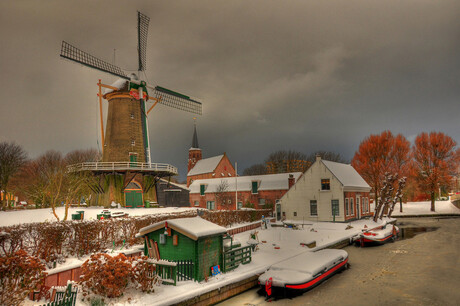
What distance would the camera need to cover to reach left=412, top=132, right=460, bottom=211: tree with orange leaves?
4531 cm

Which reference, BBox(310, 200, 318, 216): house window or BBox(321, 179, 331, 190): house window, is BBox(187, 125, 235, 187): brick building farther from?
BBox(321, 179, 331, 190): house window

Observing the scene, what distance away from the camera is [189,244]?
39.1 feet

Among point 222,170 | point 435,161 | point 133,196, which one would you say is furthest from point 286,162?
point 133,196

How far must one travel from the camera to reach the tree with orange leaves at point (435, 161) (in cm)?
4531

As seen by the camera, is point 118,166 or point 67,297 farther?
point 118,166

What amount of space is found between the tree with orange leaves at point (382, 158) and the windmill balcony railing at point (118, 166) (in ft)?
106

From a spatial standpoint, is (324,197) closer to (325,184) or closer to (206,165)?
(325,184)

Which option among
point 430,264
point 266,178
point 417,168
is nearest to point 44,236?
point 430,264

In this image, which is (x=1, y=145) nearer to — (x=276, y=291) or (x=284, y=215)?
(x=284, y=215)

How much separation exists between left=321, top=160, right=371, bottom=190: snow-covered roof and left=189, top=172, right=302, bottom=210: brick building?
7270mm

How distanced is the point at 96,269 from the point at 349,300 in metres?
9.05

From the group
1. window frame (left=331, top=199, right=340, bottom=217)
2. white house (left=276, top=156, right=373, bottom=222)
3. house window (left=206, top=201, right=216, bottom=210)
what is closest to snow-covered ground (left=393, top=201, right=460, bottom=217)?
white house (left=276, top=156, right=373, bottom=222)

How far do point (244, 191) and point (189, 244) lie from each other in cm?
3647

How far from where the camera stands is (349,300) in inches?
444
